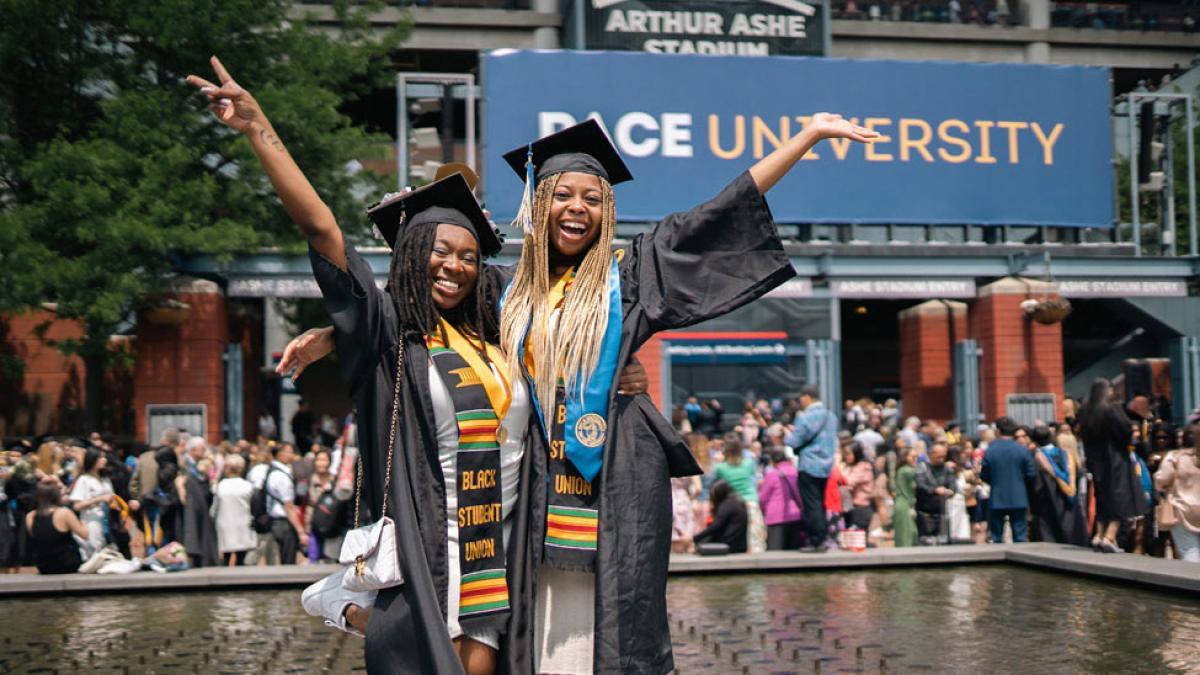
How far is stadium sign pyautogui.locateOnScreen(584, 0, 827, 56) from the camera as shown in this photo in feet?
90.7

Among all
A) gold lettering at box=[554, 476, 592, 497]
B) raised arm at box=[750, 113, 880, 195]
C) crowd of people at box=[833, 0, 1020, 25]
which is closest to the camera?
gold lettering at box=[554, 476, 592, 497]

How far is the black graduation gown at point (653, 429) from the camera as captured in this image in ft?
11.5

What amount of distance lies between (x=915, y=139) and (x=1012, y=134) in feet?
6.86

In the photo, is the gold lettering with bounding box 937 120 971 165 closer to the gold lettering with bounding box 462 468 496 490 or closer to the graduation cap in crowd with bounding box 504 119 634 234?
the graduation cap in crowd with bounding box 504 119 634 234

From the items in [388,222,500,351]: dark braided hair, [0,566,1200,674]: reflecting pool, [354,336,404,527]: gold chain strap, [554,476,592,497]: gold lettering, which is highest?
[388,222,500,351]: dark braided hair

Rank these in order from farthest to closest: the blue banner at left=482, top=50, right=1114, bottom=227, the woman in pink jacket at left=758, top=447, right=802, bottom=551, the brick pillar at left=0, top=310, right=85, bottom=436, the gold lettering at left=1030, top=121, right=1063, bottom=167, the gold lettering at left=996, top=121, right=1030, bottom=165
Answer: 1. the gold lettering at left=1030, top=121, right=1063, bottom=167
2. the gold lettering at left=996, top=121, right=1030, bottom=165
3. the blue banner at left=482, top=50, right=1114, bottom=227
4. the brick pillar at left=0, top=310, right=85, bottom=436
5. the woman in pink jacket at left=758, top=447, right=802, bottom=551

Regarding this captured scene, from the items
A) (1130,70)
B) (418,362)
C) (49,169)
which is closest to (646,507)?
(418,362)

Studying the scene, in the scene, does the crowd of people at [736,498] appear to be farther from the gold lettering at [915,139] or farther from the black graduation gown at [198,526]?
the gold lettering at [915,139]

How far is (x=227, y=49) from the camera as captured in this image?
21406 millimetres

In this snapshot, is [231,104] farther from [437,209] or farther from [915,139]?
[915,139]

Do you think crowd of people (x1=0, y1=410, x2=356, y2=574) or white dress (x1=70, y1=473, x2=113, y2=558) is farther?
white dress (x1=70, y1=473, x2=113, y2=558)

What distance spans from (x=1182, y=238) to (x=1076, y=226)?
10.3 m

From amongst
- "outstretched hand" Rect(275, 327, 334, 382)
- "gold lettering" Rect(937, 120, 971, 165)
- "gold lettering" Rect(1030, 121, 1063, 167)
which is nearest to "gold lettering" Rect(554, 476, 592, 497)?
"outstretched hand" Rect(275, 327, 334, 382)

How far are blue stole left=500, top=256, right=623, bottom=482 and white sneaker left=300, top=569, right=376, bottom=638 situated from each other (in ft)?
2.21
